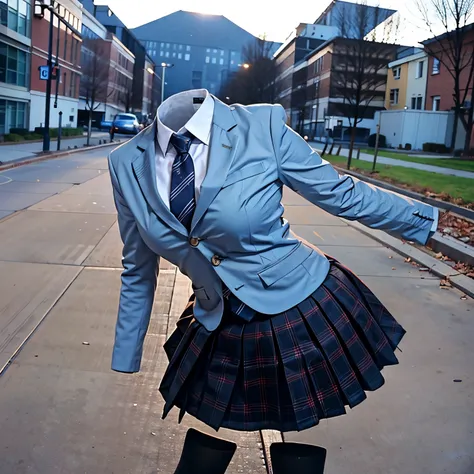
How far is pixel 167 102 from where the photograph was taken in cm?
222

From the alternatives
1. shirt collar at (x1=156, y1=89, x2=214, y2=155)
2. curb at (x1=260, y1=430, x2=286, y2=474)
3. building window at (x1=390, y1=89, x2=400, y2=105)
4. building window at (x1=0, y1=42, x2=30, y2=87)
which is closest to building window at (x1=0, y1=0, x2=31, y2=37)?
building window at (x1=0, y1=42, x2=30, y2=87)

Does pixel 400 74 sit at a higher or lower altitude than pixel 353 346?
higher

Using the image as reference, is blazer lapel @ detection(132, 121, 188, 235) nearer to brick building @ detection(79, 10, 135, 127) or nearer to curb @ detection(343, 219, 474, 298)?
curb @ detection(343, 219, 474, 298)

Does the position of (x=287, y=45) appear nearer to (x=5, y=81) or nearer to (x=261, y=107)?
(x=5, y=81)

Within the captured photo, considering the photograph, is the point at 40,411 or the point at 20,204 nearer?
the point at 40,411

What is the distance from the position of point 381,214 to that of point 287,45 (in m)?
102

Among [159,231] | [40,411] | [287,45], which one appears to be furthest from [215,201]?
[287,45]

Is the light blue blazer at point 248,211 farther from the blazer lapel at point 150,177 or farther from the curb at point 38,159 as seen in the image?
the curb at point 38,159

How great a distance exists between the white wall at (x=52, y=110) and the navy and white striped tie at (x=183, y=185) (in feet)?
140

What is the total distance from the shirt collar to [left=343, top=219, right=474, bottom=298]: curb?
5081 millimetres

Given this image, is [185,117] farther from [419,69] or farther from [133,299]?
[419,69]

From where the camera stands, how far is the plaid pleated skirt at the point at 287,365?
210 centimetres

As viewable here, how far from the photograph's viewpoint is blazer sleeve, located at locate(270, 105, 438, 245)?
213cm

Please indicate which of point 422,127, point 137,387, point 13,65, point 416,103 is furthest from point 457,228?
Result: point 416,103
